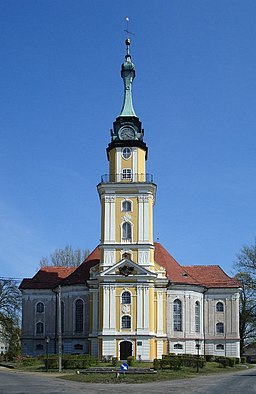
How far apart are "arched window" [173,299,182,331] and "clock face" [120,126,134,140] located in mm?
17719

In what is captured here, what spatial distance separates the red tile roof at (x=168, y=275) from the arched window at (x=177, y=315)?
2280 millimetres

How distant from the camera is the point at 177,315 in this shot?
6688 cm

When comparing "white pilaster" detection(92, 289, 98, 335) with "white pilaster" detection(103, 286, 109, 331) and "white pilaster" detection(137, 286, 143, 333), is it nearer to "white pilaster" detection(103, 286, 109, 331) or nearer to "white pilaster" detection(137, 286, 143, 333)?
"white pilaster" detection(103, 286, 109, 331)

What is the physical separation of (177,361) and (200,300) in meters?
21.1

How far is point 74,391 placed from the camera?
99.8ft

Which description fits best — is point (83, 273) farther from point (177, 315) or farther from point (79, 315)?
point (177, 315)

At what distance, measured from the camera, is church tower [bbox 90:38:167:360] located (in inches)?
2411

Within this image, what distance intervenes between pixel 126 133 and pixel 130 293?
54.2ft

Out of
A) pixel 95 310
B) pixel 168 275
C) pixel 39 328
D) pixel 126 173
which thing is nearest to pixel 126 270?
pixel 95 310

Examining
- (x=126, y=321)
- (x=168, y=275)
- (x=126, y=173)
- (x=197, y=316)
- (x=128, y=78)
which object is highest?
(x=128, y=78)

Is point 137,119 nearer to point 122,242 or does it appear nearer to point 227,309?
point 122,242

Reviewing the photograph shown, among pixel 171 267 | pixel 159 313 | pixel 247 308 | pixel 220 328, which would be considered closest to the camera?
pixel 159 313

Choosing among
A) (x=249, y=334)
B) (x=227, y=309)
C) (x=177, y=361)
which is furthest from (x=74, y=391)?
(x=249, y=334)

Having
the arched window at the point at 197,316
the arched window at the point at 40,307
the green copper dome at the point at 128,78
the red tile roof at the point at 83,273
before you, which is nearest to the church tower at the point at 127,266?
the green copper dome at the point at 128,78
